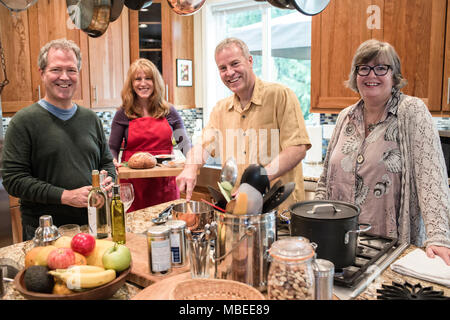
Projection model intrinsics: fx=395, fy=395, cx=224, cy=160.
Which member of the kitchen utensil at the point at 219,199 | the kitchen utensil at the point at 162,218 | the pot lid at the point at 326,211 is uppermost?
the kitchen utensil at the point at 219,199

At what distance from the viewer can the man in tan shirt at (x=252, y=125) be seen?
196cm

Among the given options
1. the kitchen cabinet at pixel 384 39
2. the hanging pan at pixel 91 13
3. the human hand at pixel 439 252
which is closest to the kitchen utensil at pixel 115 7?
the hanging pan at pixel 91 13

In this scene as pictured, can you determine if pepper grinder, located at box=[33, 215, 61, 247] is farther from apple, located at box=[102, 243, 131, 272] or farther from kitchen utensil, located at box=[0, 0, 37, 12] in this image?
kitchen utensil, located at box=[0, 0, 37, 12]

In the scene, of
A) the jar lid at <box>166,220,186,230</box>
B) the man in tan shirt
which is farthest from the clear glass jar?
the man in tan shirt

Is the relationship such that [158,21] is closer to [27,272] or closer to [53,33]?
[53,33]

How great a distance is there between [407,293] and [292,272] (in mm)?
360

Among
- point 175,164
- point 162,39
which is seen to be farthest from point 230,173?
point 162,39

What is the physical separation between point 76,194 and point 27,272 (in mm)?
664

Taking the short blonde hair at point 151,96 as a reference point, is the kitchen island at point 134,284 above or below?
below

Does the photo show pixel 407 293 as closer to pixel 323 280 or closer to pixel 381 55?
pixel 323 280

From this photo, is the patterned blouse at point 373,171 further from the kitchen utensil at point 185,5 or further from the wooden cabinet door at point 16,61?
the wooden cabinet door at point 16,61

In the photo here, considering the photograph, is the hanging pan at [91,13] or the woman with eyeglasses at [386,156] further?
the woman with eyeglasses at [386,156]

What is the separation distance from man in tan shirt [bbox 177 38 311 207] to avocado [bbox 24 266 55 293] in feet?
2.97
